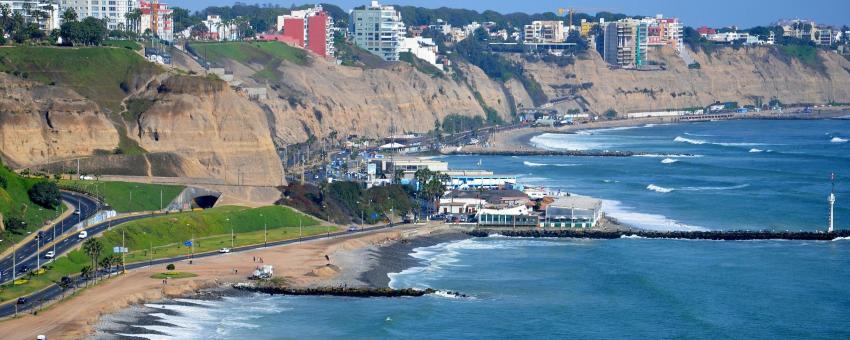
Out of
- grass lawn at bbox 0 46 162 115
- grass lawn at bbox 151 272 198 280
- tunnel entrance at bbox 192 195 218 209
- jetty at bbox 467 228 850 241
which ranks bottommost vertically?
grass lawn at bbox 151 272 198 280

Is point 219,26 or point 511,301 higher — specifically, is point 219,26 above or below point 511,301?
above

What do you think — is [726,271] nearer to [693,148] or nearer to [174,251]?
[174,251]

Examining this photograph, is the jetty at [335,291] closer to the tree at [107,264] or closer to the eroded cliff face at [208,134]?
the tree at [107,264]

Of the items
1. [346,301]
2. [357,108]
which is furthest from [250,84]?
[346,301]

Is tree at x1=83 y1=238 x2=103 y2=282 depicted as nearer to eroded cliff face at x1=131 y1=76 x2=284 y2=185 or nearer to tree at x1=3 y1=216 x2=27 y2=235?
tree at x1=3 y1=216 x2=27 y2=235

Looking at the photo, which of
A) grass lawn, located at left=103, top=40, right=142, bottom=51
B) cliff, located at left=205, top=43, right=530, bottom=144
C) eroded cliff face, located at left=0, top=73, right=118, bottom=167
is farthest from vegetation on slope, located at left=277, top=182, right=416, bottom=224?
cliff, located at left=205, top=43, right=530, bottom=144

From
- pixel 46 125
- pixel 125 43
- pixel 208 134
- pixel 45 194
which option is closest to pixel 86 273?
pixel 45 194
